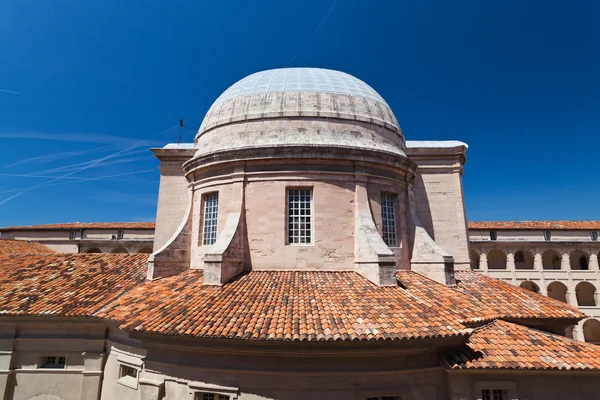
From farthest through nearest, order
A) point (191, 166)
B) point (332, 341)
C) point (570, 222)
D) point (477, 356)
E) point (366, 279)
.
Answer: point (570, 222)
point (191, 166)
point (366, 279)
point (477, 356)
point (332, 341)

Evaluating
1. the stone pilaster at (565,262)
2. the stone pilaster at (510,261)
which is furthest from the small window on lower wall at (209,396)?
the stone pilaster at (565,262)

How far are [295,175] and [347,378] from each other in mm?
8026

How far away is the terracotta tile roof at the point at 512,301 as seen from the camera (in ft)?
46.7

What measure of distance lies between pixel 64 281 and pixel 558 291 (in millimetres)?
50122

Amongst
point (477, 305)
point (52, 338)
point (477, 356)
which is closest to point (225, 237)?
point (52, 338)

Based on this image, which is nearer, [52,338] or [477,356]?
[477,356]

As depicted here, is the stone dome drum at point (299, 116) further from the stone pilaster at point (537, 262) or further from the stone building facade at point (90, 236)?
the stone pilaster at point (537, 262)

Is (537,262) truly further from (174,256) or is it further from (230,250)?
(174,256)

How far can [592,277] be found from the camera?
40.7 metres

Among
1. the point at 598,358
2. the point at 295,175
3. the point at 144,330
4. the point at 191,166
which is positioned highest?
the point at 191,166

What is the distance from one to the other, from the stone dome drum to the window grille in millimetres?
10100

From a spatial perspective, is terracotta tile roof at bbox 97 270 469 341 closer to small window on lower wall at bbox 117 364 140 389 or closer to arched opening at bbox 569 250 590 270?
small window on lower wall at bbox 117 364 140 389

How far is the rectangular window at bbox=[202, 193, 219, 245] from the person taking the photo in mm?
16062

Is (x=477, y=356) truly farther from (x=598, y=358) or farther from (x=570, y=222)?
(x=570, y=222)
